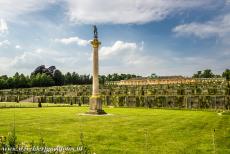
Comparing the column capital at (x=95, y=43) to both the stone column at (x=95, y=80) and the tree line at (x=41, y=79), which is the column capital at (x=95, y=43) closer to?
the stone column at (x=95, y=80)

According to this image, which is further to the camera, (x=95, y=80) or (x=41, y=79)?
(x=41, y=79)

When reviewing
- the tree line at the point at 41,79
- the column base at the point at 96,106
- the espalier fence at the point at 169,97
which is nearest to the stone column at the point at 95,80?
the column base at the point at 96,106

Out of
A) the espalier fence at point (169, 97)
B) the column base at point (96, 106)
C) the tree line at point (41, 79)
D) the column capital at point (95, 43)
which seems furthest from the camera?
the tree line at point (41, 79)

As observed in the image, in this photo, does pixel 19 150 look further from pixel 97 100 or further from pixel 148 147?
pixel 97 100

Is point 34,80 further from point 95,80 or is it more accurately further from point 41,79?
point 95,80

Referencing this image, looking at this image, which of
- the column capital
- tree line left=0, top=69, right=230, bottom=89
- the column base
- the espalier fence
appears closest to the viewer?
the column base

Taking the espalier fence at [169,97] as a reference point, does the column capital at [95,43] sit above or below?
above

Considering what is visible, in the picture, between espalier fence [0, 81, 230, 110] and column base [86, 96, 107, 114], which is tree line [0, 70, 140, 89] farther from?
column base [86, 96, 107, 114]

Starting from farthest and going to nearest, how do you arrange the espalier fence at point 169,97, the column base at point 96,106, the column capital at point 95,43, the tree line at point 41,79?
the tree line at point 41,79 → the espalier fence at point 169,97 → the column capital at point 95,43 → the column base at point 96,106

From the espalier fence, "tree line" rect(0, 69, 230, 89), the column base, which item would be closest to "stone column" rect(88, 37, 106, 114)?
the column base

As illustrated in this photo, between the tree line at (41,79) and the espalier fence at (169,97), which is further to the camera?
the tree line at (41,79)

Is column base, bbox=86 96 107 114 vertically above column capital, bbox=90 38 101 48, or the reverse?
column capital, bbox=90 38 101 48

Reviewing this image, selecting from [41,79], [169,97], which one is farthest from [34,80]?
[169,97]

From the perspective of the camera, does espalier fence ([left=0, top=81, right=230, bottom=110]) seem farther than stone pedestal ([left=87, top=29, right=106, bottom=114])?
Yes
